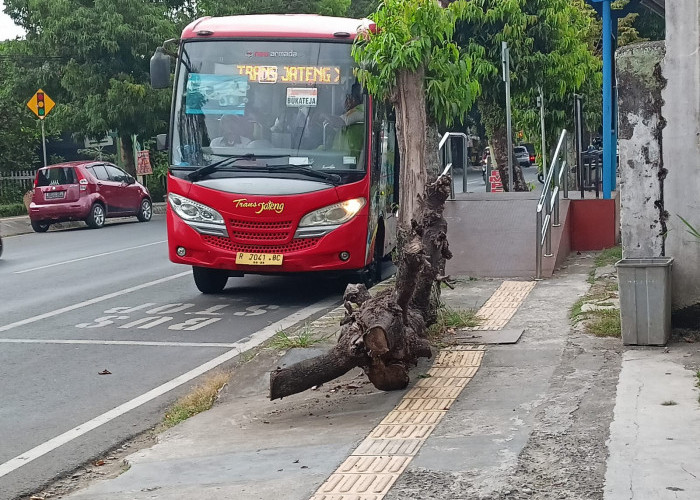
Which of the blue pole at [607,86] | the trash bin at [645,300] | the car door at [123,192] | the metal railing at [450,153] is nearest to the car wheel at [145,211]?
the car door at [123,192]

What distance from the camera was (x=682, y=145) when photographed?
8.38 metres

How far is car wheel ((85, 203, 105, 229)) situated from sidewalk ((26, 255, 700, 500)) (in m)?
19.2

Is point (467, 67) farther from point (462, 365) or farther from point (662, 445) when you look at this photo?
point (662, 445)

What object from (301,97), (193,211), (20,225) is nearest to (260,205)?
(193,211)

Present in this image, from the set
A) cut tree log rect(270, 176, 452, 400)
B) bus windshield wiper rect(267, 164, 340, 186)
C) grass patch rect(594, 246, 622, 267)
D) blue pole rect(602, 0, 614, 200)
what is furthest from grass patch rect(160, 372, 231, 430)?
blue pole rect(602, 0, 614, 200)

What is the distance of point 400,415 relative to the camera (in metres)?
6.68

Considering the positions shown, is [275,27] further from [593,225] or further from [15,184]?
[15,184]

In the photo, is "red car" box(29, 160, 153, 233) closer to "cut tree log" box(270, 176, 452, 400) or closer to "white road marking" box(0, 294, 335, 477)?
"white road marking" box(0, 294, 335, 477)

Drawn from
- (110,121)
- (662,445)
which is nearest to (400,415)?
(662,445)

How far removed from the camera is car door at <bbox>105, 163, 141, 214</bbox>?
2825 centimetres

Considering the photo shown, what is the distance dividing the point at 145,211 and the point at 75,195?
10.8 feet

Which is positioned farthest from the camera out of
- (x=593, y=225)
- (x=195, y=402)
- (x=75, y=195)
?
(x=75, y=195)

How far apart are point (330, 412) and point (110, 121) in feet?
93.6

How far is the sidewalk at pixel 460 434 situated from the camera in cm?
520
